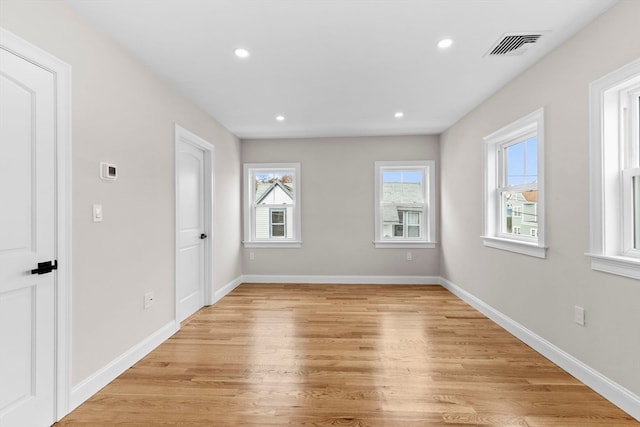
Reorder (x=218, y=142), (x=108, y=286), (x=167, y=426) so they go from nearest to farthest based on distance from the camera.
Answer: (x=167, y=426) < (x=108, y=286) < (x=218, y=142)

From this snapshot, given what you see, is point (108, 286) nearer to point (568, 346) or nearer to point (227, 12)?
point (227, 12)

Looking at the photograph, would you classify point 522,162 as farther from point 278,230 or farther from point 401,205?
point 278,230

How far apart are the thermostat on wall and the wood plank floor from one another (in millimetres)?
1486

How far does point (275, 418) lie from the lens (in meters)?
1.83

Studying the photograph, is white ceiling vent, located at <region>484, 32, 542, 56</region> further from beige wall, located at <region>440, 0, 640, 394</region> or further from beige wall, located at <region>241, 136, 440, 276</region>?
beige wall, located at <region>241, 136, 440, 276</region>

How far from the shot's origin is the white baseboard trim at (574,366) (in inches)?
73.4

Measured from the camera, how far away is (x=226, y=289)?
460 cm

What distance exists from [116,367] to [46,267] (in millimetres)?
1015

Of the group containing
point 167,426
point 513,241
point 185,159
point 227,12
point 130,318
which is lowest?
point 167,426

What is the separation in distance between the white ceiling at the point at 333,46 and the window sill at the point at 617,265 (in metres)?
1.60

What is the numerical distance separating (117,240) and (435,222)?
4470 mm

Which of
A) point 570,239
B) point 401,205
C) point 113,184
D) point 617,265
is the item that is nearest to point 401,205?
point 401,205

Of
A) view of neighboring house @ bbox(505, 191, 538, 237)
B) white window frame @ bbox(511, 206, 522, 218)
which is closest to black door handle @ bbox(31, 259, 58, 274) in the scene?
view of neighboring house @ bbox(505, 191, 538, 237)

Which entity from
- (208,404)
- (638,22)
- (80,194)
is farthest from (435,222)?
(80,194)
